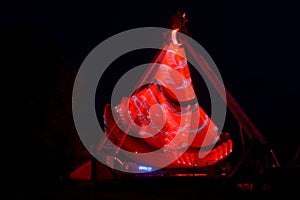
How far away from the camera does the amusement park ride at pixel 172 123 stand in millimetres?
11195

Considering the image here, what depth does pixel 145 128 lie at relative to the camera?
475 inches

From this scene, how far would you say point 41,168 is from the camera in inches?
405

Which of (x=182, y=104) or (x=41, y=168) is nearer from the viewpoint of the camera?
(x=41, y=168)

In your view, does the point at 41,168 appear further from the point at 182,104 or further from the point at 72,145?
the point at 182,104

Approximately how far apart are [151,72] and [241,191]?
248 inches

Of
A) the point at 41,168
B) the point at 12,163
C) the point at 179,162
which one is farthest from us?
the point at 179,162

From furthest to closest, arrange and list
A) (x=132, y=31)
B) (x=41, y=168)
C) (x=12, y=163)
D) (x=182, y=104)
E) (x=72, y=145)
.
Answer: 1. (x=132, y=31)
2. (x=182, y=104)
3. (x=72, y=145)
4. (x=41, y=168)
5. (x=12, y=163)

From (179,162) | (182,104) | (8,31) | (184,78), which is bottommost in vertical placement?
(179,162)

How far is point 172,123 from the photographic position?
41.9ft

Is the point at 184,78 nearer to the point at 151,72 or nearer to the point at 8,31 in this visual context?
the point at 151,72

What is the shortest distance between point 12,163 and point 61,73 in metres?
3.19

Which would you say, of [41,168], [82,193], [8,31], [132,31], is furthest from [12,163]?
[132,31]

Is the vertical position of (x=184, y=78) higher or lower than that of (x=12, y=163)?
higher

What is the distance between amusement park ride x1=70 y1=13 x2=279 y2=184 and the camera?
11.2 m
